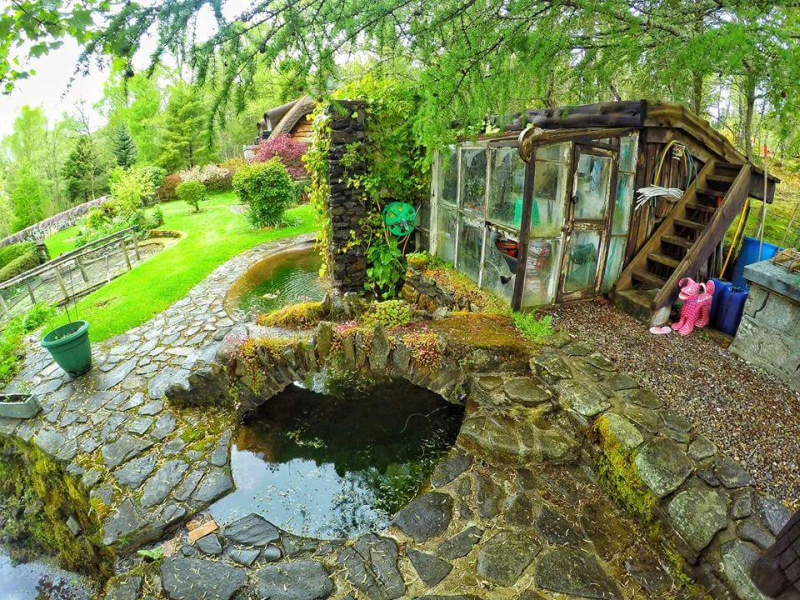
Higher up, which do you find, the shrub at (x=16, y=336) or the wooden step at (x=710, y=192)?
the wooden step at (x=710, y=192)

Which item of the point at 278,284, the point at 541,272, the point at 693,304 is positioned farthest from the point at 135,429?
the point at 693,304

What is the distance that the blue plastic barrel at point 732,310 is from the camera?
15.8 feet

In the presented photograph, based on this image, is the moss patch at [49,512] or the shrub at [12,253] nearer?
the moss patch at [49,512]

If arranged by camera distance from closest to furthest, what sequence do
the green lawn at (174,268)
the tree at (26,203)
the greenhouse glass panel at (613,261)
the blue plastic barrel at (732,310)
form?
the blue plastic barrel at (732,310), the greenhouse glass panel at (613,261), the green lawn at (174,268), the tree at (26,203)

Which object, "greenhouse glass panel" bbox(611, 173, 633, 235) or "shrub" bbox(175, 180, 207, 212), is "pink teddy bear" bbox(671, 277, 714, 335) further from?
"shrub" bbox(175, 180, 207, 212)

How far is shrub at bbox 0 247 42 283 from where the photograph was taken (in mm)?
13250

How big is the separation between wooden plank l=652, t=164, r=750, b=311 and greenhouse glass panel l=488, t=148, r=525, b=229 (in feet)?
6.41

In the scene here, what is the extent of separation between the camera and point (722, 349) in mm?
4699

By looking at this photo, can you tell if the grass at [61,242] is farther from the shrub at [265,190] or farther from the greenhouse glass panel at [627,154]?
the greenhouse glass panel at [627,154]

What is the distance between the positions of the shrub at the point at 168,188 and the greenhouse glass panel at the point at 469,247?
21.3 metres

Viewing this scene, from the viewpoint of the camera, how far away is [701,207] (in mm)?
5676

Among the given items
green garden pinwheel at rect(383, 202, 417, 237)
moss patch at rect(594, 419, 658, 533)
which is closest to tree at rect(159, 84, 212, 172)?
green garden pinwheel at rect(383, 202, 417, 237)

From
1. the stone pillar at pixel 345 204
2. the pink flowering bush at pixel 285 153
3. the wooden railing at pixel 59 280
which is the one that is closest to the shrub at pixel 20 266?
the wooden railing at pixel 59 280

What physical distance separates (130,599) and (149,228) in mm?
15121
